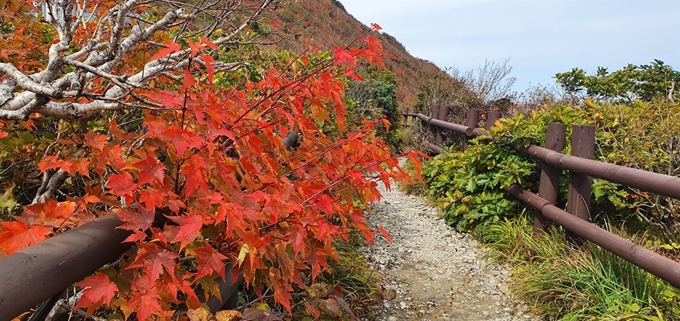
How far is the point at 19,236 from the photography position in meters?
1.21

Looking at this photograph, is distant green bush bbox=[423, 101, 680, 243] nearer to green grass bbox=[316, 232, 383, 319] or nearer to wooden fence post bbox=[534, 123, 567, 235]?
wooden fence post bbox=[534, 123, 567, 235]

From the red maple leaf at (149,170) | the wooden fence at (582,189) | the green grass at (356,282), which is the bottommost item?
the green grass at (356,282)

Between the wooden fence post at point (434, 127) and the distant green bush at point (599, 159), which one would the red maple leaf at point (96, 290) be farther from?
the wooden fence post at point (434, 127)

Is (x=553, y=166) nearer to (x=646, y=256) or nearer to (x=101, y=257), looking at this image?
(x=646, y=256)

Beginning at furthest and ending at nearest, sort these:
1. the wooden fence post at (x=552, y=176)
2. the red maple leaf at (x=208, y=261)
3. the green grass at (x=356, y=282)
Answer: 1. the wooden fence post at (x=552, y=176)
2. the green grass at (x=356, y=282)
3. the red maple leaf at (x=208, y=261)

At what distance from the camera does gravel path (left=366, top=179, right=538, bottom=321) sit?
338 centimetres

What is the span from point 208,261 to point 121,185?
0.35 meters

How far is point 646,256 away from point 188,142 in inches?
109

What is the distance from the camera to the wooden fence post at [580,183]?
370 cm

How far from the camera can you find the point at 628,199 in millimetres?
3910

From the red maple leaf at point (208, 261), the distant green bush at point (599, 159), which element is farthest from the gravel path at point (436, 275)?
the red maple leaf at point (208, 261)

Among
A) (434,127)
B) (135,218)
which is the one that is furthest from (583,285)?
(434,127)

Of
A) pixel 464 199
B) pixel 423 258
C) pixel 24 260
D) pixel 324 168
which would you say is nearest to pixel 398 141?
pixel 464 199

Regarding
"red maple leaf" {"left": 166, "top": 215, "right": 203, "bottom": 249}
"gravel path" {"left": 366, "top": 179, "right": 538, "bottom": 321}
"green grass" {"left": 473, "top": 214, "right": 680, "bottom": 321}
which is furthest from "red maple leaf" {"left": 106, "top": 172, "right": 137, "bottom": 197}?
"green grass" {"left": 473, "top": 214, "right": 680, "bottom": 321}
